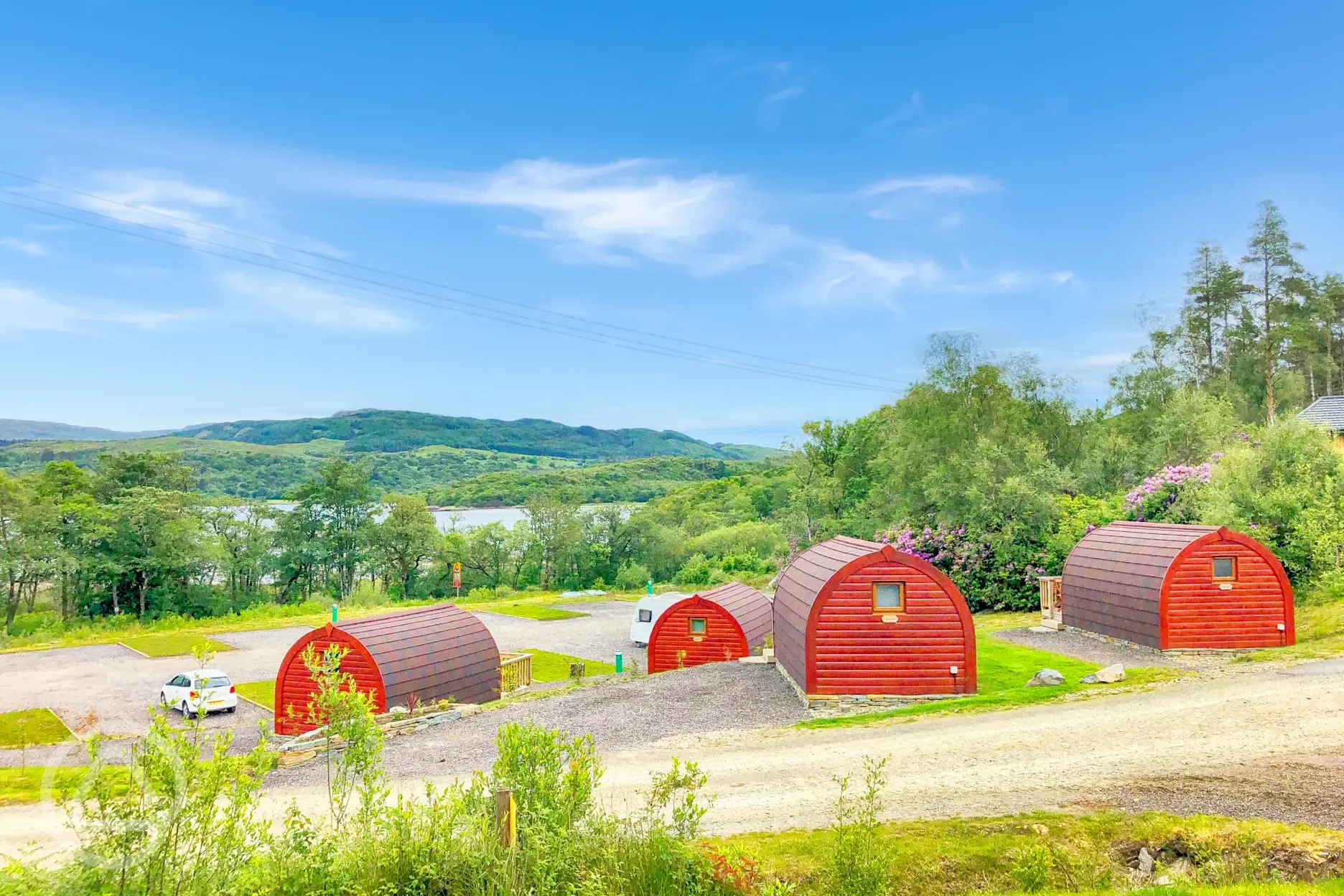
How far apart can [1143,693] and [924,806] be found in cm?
904

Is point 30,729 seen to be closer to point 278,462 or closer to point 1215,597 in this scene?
point 1215,597

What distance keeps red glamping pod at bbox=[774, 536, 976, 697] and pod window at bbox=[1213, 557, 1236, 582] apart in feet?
26.9

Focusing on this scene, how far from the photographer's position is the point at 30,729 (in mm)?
23859

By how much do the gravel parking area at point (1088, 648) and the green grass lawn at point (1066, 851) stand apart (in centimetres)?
1157

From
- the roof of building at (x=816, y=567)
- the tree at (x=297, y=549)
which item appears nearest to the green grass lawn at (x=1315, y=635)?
the roof of building at (x=816, y=567)

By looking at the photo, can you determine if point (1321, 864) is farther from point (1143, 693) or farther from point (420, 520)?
point (420, 520)

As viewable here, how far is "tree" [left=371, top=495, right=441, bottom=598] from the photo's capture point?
64.7 m

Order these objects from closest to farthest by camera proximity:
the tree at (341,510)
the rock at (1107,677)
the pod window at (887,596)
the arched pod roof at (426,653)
Result: the rock at (1107,677) → the pod window at (887,596) → the arched pod roof at (426,653) → the tree at (341,510)

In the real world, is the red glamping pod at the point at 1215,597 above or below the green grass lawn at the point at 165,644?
above

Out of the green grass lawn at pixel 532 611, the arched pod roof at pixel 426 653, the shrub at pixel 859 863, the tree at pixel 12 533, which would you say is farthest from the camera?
the tree at pixel 12 533

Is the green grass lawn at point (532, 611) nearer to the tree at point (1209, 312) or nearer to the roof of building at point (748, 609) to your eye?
the roof of building at point (748, 609)

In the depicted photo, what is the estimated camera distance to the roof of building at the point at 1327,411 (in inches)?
1766

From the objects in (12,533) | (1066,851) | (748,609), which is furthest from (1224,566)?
(12,533)

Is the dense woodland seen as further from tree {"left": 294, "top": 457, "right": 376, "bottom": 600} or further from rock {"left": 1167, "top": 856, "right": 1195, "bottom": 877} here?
rock {"left": 1167, "top": 856, "right": 1195, "bottom": 877}
